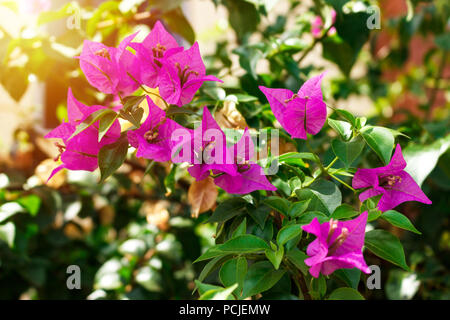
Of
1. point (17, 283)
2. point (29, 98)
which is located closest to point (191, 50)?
point (17, 283)

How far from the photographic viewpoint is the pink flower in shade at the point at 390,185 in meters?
0.39

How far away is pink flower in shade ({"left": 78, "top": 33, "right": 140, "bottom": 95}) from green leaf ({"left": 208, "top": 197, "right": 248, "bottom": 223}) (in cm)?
15

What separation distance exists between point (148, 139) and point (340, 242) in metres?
0.19

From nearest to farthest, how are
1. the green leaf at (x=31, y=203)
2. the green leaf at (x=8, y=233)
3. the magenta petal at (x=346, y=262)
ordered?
the magenta petal at (x=346, y=262), the green leaf at (x=8, y=233), the green leaf at (x=31, y=203)

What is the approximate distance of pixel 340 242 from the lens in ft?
1.07

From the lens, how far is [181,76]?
1.39 ft

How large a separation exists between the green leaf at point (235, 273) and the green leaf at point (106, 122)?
159mm

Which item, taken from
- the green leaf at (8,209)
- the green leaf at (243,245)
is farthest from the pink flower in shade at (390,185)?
the green leaf at (8,209)

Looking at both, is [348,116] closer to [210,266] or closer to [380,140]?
[380,140]

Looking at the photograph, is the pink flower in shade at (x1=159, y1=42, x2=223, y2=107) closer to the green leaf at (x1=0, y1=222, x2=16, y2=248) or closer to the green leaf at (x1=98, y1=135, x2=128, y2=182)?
the green leaf at (x1=98, y1=135, x2=128, y2=182)

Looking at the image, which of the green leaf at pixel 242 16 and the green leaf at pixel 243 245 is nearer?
the green leaf at pixel 243 245

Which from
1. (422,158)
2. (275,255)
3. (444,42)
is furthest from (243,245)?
(444,42)

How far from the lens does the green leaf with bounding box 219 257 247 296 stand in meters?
0.38

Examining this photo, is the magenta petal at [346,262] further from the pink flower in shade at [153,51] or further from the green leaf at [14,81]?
the green leaf at [14,81]
